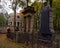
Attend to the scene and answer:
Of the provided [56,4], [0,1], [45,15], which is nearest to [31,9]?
[45,15]

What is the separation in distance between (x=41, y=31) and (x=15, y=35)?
3926mm

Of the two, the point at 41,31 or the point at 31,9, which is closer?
the point at 41,31

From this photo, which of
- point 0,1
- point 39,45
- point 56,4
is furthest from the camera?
point 56,4

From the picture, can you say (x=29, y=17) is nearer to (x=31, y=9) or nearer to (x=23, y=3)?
(x=31, y=9)

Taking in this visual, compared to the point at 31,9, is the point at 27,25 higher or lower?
lower

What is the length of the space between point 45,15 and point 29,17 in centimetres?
669

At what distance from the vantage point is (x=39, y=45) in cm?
1186

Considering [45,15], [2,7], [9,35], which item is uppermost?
[2,7]

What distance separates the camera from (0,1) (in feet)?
98.9

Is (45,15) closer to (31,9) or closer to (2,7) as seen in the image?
(31,9)

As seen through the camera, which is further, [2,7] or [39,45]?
[2,7]

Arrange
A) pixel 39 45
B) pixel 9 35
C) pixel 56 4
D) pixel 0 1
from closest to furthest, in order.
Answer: pixel 39 45, pixel 9 35, pixel 0 1, pixel 56 4

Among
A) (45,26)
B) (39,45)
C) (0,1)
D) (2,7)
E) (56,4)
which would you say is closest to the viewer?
(39,45)

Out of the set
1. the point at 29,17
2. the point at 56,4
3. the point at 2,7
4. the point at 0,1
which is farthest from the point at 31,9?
the point at 56,4
